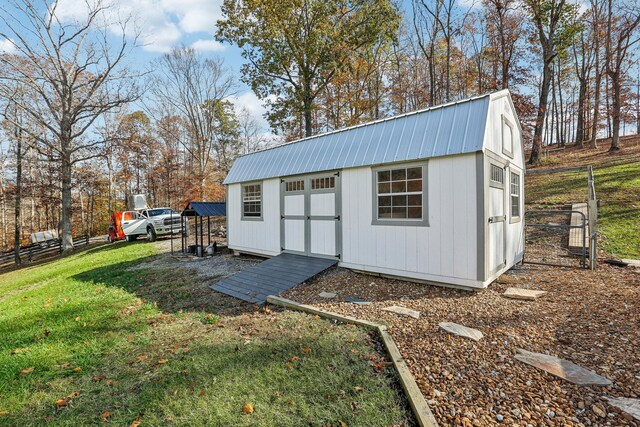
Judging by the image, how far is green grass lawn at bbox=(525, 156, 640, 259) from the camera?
8055mm

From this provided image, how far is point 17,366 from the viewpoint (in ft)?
11.1

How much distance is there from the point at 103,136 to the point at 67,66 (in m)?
3.66

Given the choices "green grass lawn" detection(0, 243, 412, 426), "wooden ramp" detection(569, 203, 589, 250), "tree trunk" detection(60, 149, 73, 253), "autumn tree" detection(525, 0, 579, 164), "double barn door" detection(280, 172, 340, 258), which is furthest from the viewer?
"tree trunk" detection(60, 149, 73, 253)

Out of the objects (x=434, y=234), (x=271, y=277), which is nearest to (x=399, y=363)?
(x=434, y=234)

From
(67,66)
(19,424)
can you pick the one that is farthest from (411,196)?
(67,66)

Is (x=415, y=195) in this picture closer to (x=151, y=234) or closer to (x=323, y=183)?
(x=323, y=183)

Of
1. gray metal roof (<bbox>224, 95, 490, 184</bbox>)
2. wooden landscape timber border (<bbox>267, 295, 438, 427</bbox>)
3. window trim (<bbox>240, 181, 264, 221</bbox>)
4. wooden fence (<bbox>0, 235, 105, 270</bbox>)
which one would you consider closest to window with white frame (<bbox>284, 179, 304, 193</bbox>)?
gray metal roof (<bbox>224, 95, 490, 184</bbox>)

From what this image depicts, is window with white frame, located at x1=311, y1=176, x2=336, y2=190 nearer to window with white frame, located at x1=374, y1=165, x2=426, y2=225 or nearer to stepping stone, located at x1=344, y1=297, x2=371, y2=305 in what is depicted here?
window with white frame, located at x1=374, y1=165, x2=426, y2=225

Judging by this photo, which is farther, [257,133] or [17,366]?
[257,133]

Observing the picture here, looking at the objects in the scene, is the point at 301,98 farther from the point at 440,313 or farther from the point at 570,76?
the point at 570,76

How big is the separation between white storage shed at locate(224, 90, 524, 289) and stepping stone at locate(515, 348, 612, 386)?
6.53 ft

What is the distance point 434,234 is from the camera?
17.8ft

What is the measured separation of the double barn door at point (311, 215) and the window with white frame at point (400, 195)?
111 centimetres

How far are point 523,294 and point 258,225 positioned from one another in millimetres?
6625
